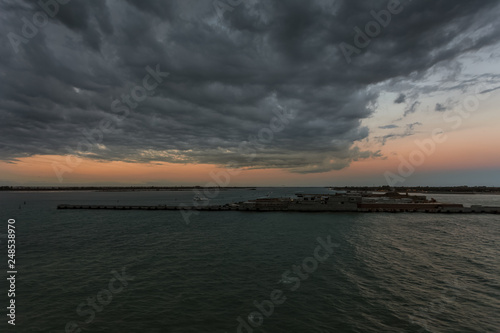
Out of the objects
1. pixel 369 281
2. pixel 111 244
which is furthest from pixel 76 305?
pixel 369 281

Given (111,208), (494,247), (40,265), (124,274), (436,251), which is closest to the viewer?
(124,274)

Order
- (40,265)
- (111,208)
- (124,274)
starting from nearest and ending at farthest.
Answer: (124,274), (40,265), (111,208)

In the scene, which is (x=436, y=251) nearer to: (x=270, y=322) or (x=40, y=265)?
(x=270, y=322)

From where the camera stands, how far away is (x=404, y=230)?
1927 inches

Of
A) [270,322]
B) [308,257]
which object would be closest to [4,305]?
[270,322]

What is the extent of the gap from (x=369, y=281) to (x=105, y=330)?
70.7 ft

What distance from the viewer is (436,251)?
3259cm

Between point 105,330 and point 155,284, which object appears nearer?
point 105,330

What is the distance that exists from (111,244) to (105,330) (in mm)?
26280

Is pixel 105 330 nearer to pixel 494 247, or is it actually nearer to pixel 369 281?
pixel 369 281

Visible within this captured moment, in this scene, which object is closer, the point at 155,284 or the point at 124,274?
the point at 155,284

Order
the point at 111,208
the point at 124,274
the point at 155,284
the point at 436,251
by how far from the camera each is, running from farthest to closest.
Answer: the point at 111,208
the point at 436,251
the point at 124,274
the point at 155,284

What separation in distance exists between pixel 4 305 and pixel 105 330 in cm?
989

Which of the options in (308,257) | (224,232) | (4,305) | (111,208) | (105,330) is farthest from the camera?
(111,208)
